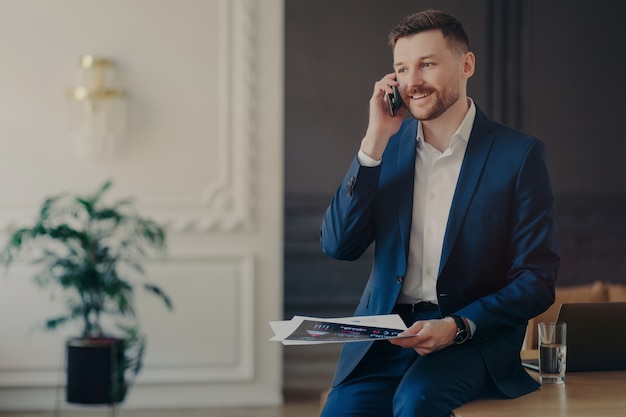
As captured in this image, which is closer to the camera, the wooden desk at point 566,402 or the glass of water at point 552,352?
the wooden desk at point 566,402

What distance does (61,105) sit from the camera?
4.62 m

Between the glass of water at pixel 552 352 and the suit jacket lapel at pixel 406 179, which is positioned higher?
the suit jacket lapel at pixel 406 179

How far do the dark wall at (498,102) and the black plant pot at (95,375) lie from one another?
2.90 m

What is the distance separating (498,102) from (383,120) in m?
5.05

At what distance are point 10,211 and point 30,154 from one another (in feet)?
1.02

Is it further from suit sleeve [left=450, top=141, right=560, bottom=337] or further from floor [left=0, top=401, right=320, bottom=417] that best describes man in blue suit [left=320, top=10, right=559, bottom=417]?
floor [left=0, top=401, right=320, bottom=417]

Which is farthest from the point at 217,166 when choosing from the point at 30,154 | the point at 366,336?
the point at 366,336

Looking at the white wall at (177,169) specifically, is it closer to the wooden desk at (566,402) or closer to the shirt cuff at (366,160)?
the shirt cuff at (366,160)

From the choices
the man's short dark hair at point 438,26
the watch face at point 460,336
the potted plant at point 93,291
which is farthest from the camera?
the potted plant at point 93,291

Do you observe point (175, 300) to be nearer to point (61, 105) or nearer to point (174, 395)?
point (174, 395)

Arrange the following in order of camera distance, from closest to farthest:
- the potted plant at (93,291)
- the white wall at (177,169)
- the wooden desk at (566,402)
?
the wooden desk at (566,402) → the potted plant at (93,291) → the white wall at (177,169)

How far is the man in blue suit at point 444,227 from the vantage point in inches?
71.3

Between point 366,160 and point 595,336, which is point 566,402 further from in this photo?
point 366,160

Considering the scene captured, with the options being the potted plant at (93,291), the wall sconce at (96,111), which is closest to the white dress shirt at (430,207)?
the potted plant at (93,291)
